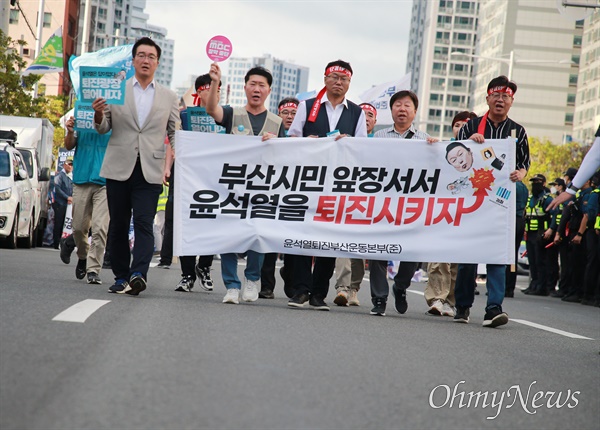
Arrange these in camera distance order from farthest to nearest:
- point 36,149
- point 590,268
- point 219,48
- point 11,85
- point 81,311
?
point 11,85
point 36,149
point 590,268
point 219,48
point 81,311

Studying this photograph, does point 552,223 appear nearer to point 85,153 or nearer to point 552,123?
point 85,153

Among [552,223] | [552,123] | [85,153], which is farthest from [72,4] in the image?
[85,153]

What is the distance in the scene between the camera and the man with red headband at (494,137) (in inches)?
432

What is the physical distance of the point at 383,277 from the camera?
1139cm

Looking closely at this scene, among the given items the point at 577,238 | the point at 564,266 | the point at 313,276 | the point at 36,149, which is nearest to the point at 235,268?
the point at 313,276

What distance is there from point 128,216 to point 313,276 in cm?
192

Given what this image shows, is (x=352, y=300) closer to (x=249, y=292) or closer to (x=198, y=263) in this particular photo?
(x=198, y=263)

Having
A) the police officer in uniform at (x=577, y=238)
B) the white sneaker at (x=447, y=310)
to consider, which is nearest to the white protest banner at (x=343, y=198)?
the white sneaker at (x=447, y=310)

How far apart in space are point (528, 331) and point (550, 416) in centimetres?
526

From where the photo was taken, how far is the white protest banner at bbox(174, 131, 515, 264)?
11.6m

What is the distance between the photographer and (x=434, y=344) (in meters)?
8.58

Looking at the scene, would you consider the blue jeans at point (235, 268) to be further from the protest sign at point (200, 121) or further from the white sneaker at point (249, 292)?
the protest sign at point (200, 121)

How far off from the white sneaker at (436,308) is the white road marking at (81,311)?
4125 mm

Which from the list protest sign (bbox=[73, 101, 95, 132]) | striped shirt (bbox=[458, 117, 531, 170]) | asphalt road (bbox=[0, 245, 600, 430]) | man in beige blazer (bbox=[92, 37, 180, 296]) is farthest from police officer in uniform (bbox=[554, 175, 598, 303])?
protest sign (bbox=[73, 101, 95, 132])
